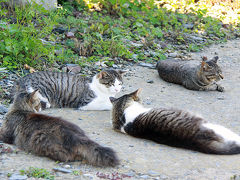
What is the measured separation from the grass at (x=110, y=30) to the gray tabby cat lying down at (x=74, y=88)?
1134 mm

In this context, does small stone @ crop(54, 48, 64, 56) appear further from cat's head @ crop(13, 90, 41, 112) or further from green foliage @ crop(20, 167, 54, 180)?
green foliage @ crop(20, 167, 54, 180)

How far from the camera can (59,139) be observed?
4.18 m

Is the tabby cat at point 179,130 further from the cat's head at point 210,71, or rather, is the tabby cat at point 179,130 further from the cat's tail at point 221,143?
the cat's head at point 210,71

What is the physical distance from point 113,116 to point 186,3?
9.27 m

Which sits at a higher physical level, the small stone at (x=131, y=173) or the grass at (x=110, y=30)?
the grass at (x=110, y=30)

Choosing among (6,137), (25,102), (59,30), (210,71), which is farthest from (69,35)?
(6,137)

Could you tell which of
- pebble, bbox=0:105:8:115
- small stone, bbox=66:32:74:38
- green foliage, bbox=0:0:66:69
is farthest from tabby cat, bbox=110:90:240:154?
small stone, bbox=66:32:74:38

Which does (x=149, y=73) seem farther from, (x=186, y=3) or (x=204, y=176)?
(x=186, y=3)

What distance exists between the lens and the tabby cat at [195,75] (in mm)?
8258

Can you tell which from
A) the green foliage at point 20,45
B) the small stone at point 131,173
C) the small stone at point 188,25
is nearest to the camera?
the small stone at point 131,173

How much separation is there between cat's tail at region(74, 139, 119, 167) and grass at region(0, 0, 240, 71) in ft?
12.9

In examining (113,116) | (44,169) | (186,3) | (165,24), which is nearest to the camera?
(44,169)

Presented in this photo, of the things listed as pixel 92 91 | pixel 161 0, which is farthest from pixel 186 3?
pixel 92 91

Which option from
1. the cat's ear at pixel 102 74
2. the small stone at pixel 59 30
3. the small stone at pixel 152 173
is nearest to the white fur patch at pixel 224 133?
the small stone at pixel 152 173
